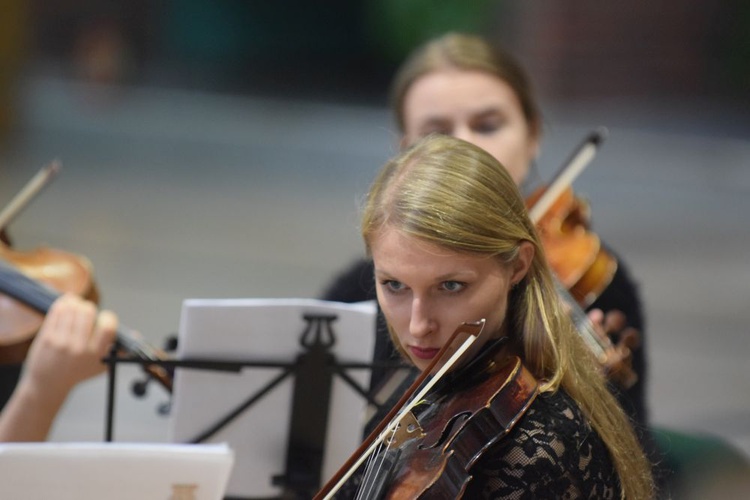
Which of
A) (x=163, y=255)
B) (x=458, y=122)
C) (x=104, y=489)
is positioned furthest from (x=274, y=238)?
(x=104, y=489)

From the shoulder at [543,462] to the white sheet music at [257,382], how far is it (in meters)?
0.58

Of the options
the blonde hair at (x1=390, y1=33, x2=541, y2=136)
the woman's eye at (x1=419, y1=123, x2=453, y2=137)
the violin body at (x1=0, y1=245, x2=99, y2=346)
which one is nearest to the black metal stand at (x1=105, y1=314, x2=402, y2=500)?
the violin body at (x1=0, y1=245, x2=99, y2=346)

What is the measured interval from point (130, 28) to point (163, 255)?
463 centimetres

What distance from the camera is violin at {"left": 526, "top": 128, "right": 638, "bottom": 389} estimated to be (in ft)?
6.13

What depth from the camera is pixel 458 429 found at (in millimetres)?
1078

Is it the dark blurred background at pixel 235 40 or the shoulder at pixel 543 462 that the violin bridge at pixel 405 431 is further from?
the dark blurred background at pixel 235 40

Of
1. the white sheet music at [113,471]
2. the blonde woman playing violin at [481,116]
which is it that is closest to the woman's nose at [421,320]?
the white sheet music at [113,471]

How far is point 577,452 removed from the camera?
3.58ft

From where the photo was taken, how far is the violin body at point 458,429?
1044 mm

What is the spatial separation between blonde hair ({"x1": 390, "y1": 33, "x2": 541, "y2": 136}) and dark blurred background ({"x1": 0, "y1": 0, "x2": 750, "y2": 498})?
170 millimetres

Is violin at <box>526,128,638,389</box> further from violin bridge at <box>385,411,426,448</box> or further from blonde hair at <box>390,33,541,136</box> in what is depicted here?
violin bridge at <box>385,411,426,448</box>

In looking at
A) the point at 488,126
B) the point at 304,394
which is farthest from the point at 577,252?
the point at 304,394

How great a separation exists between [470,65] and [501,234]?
1016mm

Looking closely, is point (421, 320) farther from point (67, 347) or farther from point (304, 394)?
point (67, 347)
